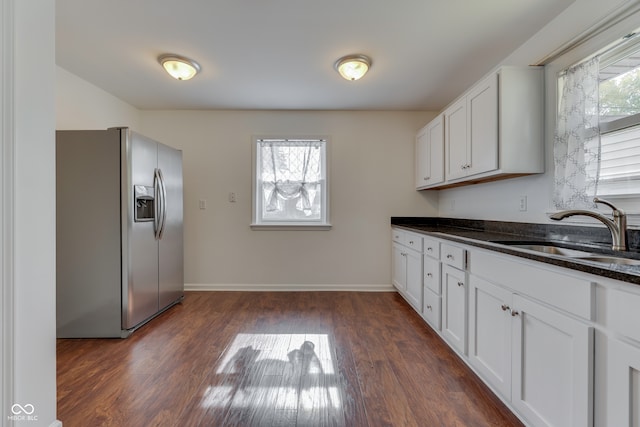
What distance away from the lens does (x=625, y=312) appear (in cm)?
90

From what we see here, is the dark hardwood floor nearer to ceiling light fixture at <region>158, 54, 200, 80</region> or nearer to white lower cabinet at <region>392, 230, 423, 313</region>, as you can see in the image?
white lower cabinet at <region>392, 230, 423, 313</region>

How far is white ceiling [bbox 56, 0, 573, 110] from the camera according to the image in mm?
1790

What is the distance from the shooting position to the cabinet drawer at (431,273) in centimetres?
227

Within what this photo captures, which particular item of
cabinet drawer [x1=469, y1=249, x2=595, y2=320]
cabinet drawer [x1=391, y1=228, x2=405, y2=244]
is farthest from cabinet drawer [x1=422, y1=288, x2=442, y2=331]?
cabinet drawer [x1=391, y1=228, x2=405, y2=244]

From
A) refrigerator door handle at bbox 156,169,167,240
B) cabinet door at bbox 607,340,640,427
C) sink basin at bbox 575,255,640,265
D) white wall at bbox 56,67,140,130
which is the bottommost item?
cabinet door at bbox 607,340,640,427

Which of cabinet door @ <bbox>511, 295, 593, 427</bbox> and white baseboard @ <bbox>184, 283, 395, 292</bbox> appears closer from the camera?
cabinet door @ <bbox>511, 295, 593, 427</bbox>

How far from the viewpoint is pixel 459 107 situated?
2436 mm

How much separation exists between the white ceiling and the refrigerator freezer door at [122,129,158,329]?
2.41 feet

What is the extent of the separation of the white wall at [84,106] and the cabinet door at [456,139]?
3630mm

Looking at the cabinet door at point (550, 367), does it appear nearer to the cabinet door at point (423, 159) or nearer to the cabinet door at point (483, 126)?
the cabinet door at point (483, 126)

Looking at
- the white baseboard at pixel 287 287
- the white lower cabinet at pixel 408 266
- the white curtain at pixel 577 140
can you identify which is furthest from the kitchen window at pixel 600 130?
the white baseboard at pixel 287 287

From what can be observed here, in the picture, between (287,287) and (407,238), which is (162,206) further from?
(407,238)

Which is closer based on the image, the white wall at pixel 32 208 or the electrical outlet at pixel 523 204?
the white wall at pixel 32 208

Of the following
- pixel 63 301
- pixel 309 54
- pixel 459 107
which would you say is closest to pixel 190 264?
pixel 63 301
